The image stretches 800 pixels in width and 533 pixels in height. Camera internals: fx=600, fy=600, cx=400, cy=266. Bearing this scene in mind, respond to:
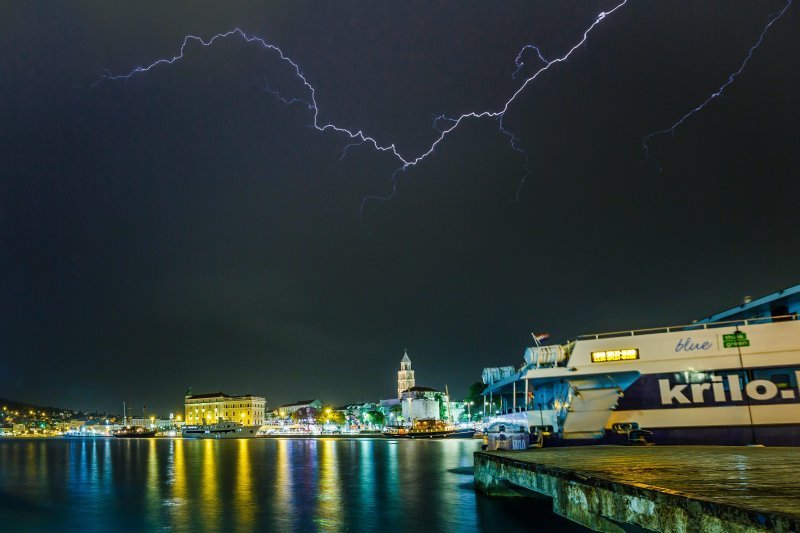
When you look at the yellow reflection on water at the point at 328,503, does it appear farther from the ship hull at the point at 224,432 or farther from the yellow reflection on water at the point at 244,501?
the ship hull at the point at 224,432

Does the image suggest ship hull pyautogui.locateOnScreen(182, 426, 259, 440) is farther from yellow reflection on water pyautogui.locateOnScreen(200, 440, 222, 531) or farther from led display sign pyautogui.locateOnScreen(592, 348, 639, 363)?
led display sign pyautogui.locateOnScreen(592, 348, 639, 363)

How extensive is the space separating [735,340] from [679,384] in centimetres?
310

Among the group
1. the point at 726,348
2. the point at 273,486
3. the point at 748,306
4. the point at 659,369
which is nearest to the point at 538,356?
the point at 659,369

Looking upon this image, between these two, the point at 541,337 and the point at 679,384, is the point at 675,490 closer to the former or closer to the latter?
the point at 679,384

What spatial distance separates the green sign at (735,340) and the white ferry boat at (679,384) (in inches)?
1.6

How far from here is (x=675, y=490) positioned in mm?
9953

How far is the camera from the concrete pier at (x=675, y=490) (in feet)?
26.3

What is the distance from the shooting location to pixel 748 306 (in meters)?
31.4

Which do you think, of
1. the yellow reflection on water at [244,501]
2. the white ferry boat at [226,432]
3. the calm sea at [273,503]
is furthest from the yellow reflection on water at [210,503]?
the white ferry boat at [226,432]

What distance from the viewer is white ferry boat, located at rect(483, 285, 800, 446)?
25656mm

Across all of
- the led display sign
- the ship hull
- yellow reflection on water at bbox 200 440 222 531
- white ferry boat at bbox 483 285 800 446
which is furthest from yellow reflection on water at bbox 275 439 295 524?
the ship hull

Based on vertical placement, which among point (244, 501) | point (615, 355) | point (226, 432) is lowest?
point (226, 432)

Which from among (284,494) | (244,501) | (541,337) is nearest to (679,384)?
(541,337)

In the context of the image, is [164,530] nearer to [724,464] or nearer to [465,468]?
[724,464]
